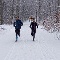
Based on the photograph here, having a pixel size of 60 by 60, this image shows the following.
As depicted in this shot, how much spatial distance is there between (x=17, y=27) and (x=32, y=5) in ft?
283

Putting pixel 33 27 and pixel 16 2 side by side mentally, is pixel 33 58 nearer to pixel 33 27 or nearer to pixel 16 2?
pixel 33 27

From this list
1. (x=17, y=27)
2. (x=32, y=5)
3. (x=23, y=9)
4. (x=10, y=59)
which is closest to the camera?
(x=10, y=59)

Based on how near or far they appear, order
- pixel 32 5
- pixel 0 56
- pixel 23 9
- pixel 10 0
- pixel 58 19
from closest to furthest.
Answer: pixel 0 56 → pixel 58 19 → pixel 10 0 → pixel 23 9 → pixel 32 5

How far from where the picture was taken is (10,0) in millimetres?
68625

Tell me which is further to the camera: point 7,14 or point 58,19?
point 7,14

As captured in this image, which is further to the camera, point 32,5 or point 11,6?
point 32,5

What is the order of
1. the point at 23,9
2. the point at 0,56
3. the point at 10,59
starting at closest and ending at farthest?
the point at 10,59 < the point at 0,56 < the point at 23,9

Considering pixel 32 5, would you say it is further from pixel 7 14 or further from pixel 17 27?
pixel 17 27

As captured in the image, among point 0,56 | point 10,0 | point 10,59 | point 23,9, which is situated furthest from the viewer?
point 23,9

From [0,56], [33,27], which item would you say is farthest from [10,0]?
[0,56]

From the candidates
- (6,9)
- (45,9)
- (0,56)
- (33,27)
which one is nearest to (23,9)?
(45,9)

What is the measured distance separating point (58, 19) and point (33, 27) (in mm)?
6329

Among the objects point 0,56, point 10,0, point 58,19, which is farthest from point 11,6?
point 0,56

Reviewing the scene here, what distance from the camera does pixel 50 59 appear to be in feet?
37.3
